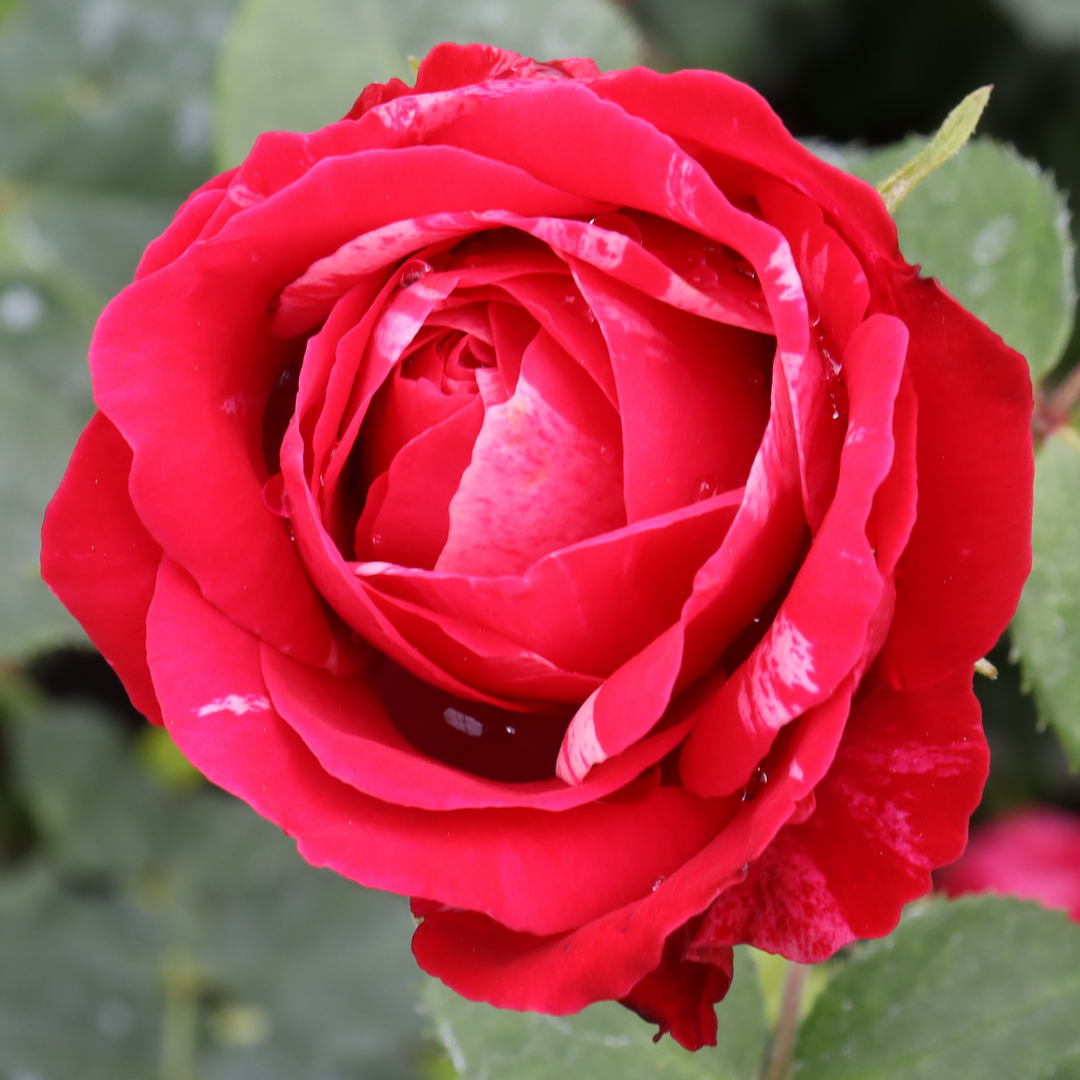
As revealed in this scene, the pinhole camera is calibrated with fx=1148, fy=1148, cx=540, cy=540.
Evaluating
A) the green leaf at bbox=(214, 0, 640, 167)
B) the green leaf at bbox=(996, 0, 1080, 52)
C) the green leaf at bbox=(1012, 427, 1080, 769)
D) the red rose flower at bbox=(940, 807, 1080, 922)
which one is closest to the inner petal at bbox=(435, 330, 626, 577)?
the green leaf at bbox=(1012, 427, 1080, 769)

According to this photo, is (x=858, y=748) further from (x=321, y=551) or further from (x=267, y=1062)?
(x=267, y=1062)

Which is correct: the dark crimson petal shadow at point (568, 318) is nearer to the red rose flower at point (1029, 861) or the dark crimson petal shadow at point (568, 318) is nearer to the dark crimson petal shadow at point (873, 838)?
the dark crimson petal shadow at point (873, 838)

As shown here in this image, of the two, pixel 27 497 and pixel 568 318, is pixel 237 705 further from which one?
pixel 27 497

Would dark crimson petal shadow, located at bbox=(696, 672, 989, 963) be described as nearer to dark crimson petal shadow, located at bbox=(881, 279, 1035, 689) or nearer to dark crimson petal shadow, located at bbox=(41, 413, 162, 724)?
dark crimson petal shadow, located at bbox=(881, 279, 1035, 689)

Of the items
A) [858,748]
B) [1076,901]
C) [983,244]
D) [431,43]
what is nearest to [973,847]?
[1076,901]

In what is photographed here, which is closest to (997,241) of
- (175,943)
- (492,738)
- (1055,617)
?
(1055,617)
